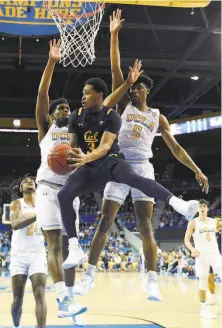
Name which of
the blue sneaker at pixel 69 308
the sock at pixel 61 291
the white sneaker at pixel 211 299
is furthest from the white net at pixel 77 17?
the white sneaker at pixel 211 299

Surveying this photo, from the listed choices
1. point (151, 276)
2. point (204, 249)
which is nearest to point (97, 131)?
point (151, 276)

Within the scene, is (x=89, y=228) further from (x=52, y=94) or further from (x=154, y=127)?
(x=154, y=127)

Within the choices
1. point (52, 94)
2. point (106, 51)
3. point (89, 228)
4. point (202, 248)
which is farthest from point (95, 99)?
point (89, 228)

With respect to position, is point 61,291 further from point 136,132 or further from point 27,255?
point 136,132

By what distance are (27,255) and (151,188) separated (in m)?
2.03

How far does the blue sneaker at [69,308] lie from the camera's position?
13.3 feet

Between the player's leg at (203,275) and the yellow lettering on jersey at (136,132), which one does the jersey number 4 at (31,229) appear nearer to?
the yellow lettering on jersey at (136,132)

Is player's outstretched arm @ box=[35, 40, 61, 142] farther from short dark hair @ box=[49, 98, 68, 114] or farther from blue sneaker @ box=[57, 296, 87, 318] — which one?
blue sneaker @ box=[57, 296, 87, 318]

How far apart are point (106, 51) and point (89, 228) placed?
10137mm

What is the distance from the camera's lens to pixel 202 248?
8219 mm

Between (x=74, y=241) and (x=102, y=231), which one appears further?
(x=102, y=231)

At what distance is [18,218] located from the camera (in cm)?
527

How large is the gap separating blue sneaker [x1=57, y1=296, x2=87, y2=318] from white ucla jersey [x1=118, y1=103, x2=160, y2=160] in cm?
145

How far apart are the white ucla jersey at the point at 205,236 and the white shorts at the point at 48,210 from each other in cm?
414
